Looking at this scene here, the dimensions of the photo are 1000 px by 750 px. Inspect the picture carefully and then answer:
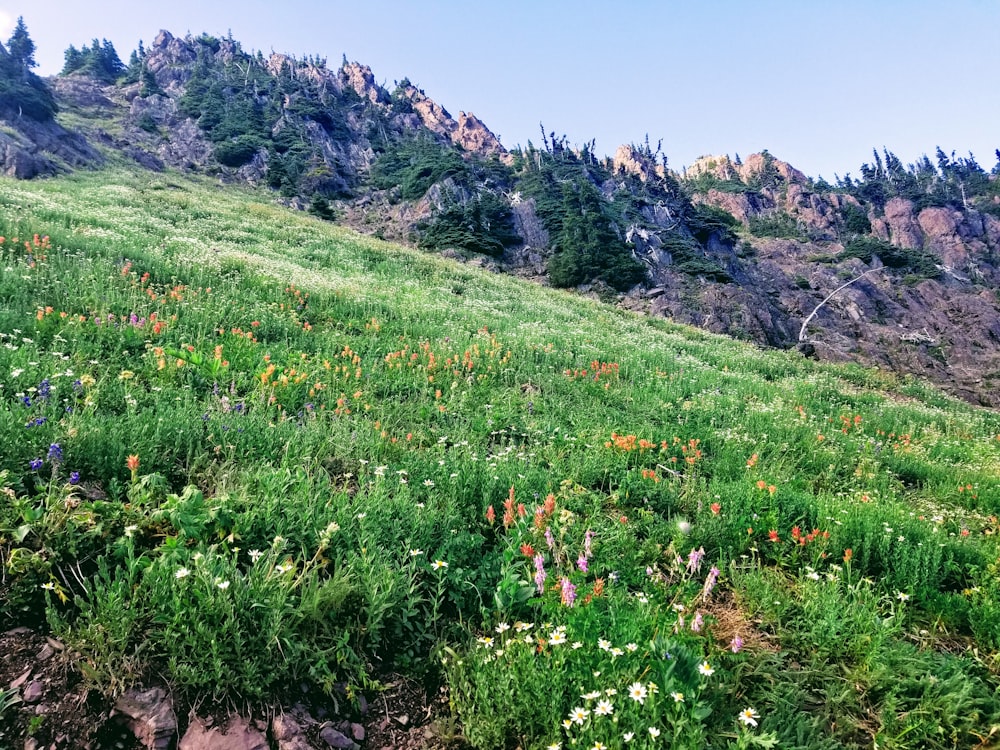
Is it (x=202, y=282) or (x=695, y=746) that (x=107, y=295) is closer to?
(x=202, y=282)

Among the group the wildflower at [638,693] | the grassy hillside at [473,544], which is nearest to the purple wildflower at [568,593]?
the grassy hillside at [473,544]

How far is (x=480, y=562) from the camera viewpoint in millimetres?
3592

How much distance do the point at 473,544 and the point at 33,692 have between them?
7.65 feet

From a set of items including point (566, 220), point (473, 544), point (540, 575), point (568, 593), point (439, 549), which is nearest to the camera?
point (568, 593)

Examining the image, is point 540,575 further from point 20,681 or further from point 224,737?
point 20,681

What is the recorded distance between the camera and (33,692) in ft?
7.44

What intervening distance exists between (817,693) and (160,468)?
4611 millimetres

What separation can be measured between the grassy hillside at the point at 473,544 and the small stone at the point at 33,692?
158mm

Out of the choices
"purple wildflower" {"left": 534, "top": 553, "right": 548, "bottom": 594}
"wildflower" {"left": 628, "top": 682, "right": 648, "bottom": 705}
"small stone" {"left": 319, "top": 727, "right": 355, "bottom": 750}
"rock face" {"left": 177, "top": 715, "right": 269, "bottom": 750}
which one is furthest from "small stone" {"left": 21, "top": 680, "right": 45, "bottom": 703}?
"wildflower" {"left": 628, "top": 682, "right": 648, "bottom": 705}

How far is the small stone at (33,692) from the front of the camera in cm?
225

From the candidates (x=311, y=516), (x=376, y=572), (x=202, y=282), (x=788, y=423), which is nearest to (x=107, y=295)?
(x=202, y=282)

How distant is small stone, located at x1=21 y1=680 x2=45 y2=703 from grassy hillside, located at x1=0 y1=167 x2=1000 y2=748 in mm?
158

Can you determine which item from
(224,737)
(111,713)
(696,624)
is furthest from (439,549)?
(111,713)

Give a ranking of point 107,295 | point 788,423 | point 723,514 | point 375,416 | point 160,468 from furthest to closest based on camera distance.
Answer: point 788,423
point 107,295
point 375,416
point 723,514
point 160,468
